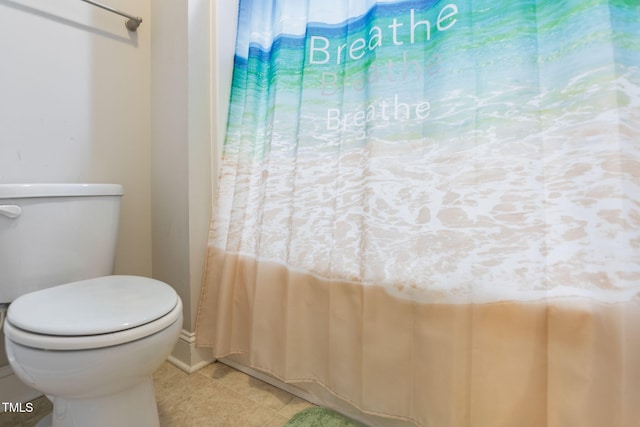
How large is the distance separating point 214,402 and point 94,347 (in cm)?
57

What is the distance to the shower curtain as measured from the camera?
0.54 meters

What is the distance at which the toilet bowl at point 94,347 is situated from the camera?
57 cm

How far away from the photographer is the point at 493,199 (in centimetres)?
65

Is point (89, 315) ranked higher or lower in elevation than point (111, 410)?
higher

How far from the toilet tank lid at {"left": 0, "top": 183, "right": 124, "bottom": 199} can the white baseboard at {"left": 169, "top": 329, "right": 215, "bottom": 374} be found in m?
0.64

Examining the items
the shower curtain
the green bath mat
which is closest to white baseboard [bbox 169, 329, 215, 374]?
the shower curtain

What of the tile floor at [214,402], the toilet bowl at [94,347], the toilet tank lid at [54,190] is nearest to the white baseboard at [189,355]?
the tile floor at [214,402]

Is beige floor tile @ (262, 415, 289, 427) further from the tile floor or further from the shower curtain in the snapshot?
the shower curtain

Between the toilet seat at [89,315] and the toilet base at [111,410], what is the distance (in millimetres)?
224

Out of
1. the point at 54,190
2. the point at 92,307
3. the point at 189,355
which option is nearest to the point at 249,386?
the point at 189,355

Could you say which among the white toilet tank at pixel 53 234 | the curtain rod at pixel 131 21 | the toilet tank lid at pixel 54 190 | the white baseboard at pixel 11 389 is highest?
the curtain rod at pixel 131 21

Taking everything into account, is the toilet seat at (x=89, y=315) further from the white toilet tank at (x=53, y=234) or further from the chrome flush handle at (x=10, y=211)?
the chrome flush handle at (x=10, y=211)

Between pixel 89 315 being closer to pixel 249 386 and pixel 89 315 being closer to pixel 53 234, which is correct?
pixel 53 234

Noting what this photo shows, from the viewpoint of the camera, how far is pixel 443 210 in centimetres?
71
